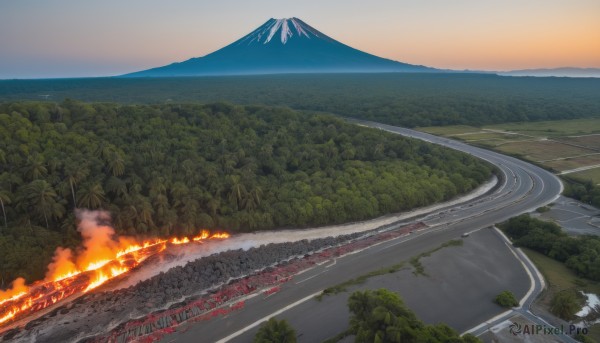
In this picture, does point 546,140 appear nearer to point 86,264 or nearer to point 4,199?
point 86,264

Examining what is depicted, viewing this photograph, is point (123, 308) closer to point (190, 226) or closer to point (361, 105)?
point (190, 226)

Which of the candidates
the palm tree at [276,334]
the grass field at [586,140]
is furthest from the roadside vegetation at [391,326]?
the grass field at [586,140]

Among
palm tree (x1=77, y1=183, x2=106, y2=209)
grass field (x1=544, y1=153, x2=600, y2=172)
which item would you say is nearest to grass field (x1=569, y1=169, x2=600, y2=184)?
grass field (x1=544, y1=153, x2=600, y2=172)

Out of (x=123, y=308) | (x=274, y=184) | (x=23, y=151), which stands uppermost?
(x=23, y=151)

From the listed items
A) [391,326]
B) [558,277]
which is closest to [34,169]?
[391,326]

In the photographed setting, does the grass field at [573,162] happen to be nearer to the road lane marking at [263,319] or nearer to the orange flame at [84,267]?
the road lane marking at [263,319]

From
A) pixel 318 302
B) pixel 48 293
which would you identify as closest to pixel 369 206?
pixel 318 302
